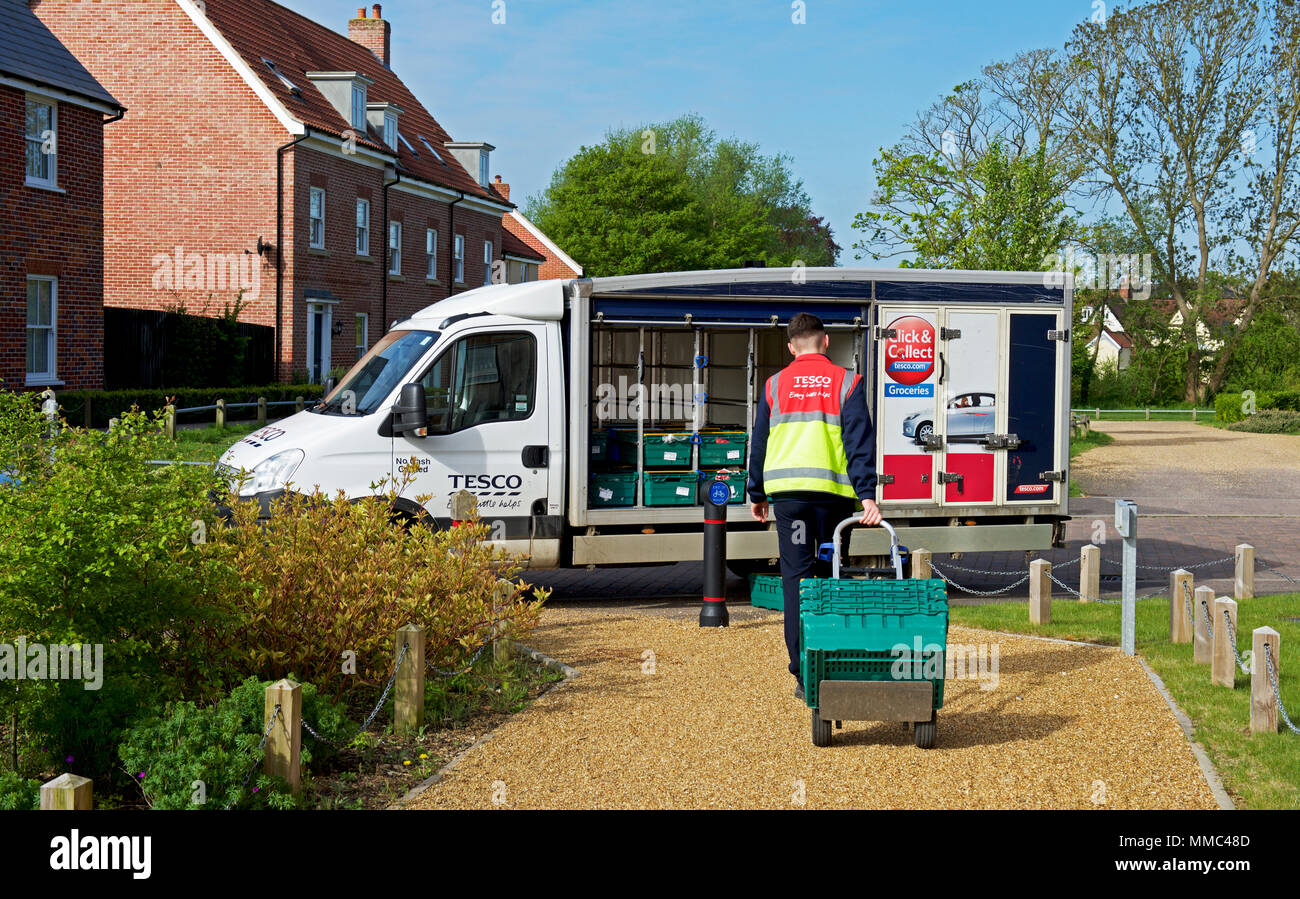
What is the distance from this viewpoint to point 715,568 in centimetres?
988

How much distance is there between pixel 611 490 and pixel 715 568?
1.41 meters

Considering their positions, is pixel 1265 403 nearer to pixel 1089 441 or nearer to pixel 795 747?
pixel 1089 441

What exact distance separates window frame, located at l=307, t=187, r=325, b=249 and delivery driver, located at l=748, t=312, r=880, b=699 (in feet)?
90.3

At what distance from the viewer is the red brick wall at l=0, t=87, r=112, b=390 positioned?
21.8 m

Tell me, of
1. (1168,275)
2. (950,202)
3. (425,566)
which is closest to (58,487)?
(425,566)

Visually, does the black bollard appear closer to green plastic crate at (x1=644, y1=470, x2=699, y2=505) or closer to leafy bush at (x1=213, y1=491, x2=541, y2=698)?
green plastic crate at (x1=644, y1=470, x2=699, y2=505)

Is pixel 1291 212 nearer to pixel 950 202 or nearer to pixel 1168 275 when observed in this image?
pixel 1168 275

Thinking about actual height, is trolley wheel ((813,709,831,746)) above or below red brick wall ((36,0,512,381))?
below

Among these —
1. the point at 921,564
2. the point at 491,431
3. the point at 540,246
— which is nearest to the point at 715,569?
the point at 921,564

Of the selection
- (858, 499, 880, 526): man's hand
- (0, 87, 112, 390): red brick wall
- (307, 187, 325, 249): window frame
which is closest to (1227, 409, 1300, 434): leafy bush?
(307, 187, 325, 249): window frame

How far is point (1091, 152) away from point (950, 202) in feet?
61.9

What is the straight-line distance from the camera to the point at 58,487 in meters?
5.14

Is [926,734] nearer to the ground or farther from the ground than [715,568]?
nearer to the ground

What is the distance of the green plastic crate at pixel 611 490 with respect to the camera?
10.8 metres
